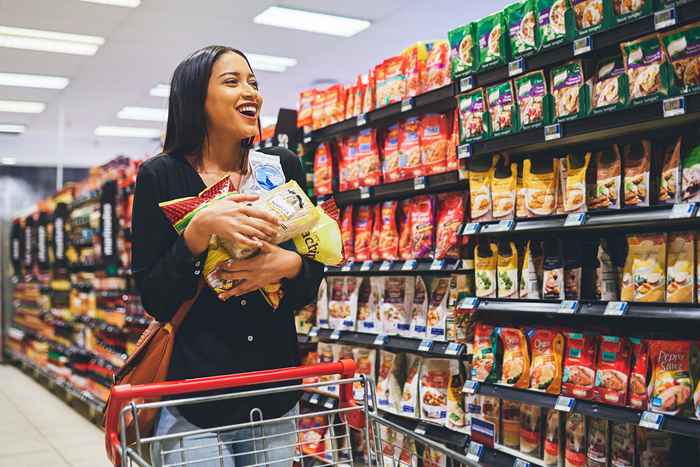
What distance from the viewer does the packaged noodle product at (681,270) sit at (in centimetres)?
257

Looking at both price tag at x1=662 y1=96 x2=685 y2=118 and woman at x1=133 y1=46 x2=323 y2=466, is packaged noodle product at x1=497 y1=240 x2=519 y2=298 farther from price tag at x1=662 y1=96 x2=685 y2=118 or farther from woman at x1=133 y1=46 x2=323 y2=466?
woman at x1=133 y1=46 x2=323 y2=466

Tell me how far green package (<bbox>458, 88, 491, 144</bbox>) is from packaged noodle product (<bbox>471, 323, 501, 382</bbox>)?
927mm

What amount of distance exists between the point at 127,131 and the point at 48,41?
5.17 metres

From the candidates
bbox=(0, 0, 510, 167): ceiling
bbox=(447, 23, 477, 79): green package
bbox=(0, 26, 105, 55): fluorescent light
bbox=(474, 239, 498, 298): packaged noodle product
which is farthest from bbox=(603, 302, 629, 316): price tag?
bbox=(0, 26, 105, 55): fluorescent light

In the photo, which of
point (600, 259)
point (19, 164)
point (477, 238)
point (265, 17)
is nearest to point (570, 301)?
point (600, 259)

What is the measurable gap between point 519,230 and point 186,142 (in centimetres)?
196

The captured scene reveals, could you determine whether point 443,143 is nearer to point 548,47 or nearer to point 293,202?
point 548,47

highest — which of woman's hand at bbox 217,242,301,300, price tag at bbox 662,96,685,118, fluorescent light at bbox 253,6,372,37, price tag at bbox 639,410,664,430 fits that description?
fluorescent light at bbox 253,6,372,37

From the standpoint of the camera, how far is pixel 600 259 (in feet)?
9.59

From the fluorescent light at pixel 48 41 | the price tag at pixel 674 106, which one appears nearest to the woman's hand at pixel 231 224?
the price tag at pixel 674 106

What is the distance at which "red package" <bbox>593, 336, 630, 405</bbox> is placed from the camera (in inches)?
109

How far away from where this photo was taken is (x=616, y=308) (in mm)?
2705

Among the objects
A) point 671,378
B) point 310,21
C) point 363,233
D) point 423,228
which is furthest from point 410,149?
point 310,21

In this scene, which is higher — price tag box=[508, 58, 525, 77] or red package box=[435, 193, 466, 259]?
price tag box=[508, 58, 525, 77]
